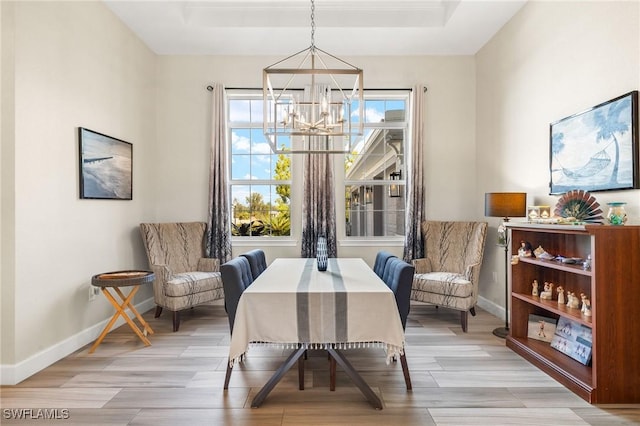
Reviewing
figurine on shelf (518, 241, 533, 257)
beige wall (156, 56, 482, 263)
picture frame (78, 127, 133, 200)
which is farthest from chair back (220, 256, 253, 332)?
figurine on shelf (518, 241, 533, 257)

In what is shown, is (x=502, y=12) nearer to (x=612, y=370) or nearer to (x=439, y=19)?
(x=439, y=19)

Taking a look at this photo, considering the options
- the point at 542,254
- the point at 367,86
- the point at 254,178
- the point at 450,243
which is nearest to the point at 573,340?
the point at 542,254

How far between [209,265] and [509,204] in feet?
11.1

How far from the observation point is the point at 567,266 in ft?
8.27

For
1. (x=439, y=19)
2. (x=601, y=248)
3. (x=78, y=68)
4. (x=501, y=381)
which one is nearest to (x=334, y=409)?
(x=501, y=381)

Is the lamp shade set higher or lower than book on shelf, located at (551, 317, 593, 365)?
higher

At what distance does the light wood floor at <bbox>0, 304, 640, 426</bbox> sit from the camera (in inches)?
82.1

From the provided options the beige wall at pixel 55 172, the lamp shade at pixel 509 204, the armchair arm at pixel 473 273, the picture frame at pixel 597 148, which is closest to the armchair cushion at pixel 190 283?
the beige wall at pixel 55 172

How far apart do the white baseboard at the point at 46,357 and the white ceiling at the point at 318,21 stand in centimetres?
326

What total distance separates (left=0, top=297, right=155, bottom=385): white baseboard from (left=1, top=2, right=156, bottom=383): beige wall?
0.01m

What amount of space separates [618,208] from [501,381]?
1.41 meters

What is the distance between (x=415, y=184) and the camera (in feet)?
15.1

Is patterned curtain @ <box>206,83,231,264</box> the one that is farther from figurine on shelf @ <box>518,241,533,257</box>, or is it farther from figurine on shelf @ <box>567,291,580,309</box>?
figurine on shelf @ <box>567,291,580,309</box>

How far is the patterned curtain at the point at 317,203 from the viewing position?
4.58m
